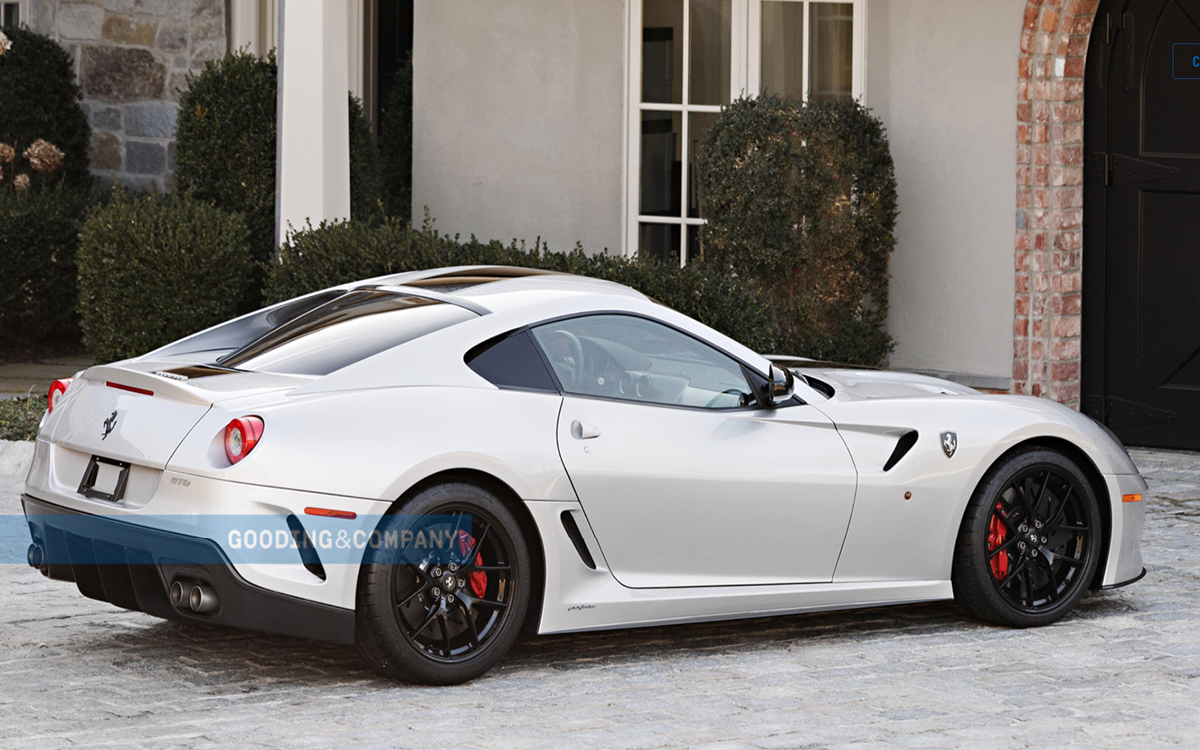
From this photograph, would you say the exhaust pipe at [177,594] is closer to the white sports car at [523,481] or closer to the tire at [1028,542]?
the white sports car at [523,481]

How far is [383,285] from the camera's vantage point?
6.02m

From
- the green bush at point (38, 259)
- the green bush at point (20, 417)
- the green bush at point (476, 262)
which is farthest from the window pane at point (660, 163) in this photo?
the green bush at point (20, 417)

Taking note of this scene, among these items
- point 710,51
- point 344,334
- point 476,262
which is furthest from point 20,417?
point 710,51

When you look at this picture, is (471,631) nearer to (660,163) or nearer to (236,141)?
(236,141)

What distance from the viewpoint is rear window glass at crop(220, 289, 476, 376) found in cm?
532

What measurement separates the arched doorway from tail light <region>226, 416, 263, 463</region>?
7.39 meters

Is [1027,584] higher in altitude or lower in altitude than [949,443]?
lower

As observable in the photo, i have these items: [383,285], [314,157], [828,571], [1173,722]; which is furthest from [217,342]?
[314,157]

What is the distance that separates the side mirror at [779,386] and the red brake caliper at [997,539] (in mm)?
954

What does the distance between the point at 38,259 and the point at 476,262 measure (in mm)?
4975

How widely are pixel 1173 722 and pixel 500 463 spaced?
2.25m

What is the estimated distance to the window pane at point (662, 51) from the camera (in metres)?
12.0

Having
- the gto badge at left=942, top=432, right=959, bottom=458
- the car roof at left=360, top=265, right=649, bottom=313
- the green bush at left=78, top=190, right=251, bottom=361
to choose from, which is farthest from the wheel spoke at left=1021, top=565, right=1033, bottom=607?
the green bush at left=78, top=190, right=251, bottom=361

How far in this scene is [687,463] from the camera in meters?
5.52
